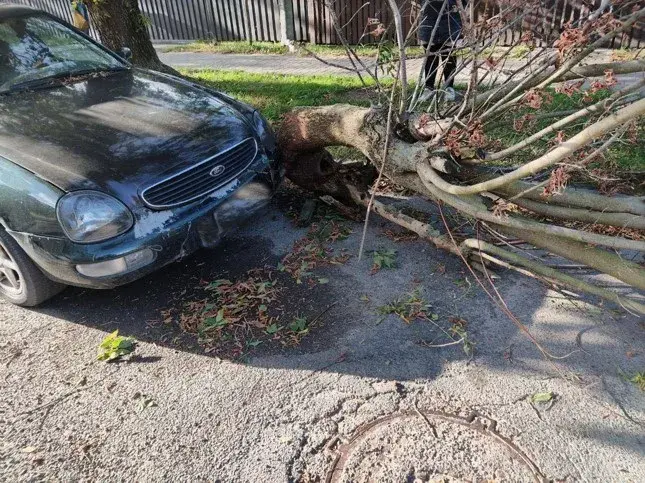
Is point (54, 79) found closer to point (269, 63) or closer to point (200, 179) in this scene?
point (200, 179)

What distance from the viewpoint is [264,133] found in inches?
155

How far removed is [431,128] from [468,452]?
201cm

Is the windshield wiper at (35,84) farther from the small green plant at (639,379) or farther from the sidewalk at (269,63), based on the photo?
the sidewalk at (269,63)

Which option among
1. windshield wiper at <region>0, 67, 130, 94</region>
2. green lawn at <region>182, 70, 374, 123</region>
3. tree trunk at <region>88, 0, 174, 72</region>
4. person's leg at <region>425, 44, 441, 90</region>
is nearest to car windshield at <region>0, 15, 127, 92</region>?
windshield wiper at <region>0, 67, 130, 94</region>

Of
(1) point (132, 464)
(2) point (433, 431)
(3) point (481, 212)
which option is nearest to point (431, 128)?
(3) point (481, 212)

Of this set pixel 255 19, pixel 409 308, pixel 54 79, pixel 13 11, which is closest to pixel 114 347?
pixel 409 308

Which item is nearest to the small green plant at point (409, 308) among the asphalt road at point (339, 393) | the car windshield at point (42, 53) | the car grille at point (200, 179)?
the asphalt road at point (339, 393)

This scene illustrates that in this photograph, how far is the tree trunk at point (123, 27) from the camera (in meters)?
7.03

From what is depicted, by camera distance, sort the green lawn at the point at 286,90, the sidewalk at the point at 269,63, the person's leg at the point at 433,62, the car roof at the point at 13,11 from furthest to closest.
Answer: the sidewalk at the point at 269,63, the green lawn at the point at 286,90, the person's leg at the point at 433,62, the car roof at the point at 13,11

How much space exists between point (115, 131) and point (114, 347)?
Answer: 4.77ft

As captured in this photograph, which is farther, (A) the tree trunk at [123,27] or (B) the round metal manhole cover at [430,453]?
(A) the tree trunk at [123,27]

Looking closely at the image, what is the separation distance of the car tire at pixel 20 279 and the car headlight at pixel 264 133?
176cm

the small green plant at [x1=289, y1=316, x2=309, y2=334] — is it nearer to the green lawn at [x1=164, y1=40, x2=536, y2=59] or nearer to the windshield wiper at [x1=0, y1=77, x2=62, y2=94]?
the windshield wiper at [x1=0, y1=77, x2=62, y2=94]

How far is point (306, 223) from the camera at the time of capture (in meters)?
4.12
